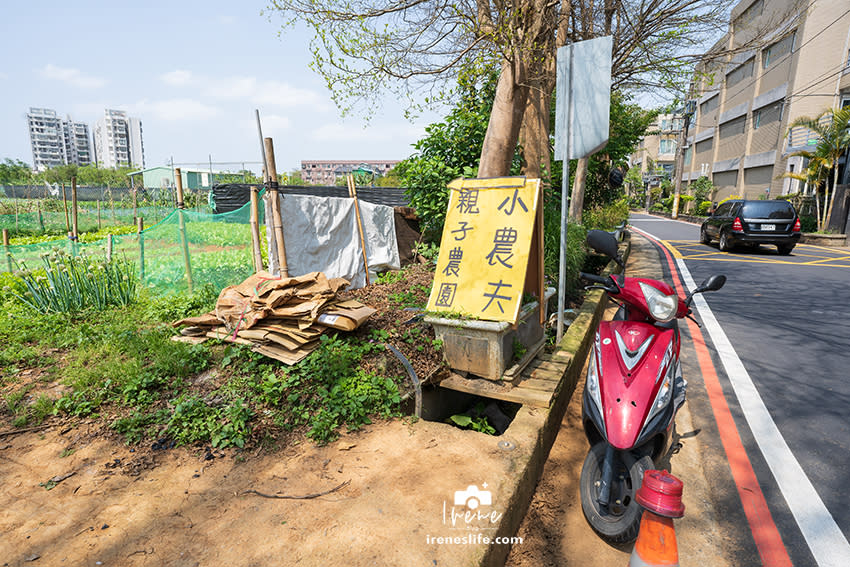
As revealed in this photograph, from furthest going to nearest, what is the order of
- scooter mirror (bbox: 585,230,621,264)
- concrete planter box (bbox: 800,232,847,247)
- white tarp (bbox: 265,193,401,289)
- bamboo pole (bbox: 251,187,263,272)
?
concrete planter box (bbox: 800,232,847,247)
white tarp (bbox: 265,193,401,289)
bamboo pole (bbox: 251,187,263,272)
scooter mirror (bbox: 585,230,621,264)

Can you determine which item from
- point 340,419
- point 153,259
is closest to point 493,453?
point 340,419

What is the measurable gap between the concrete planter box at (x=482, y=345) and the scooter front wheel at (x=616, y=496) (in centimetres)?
105

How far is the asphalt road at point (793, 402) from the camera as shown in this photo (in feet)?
8.24

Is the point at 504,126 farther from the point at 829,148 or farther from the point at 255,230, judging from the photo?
the point at 829,148

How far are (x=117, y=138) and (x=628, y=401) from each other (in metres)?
162

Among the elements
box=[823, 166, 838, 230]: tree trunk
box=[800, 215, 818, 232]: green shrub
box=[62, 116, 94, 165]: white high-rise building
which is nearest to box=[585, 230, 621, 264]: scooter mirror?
box=[823, 166, 838, 230]: tree trunk

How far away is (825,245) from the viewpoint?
1450cm

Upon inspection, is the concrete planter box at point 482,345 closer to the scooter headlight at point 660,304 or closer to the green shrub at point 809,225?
the scooter headlight at point 660,304

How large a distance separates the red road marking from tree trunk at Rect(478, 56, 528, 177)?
349cm

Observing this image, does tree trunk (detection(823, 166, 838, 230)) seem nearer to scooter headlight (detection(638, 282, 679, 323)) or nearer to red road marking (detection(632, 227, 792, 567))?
red road marking (detection(632, 227, 792, 567))

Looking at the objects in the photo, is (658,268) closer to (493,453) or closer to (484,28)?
(484,28)

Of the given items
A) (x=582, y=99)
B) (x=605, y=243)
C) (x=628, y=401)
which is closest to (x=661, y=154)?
(x=582, y=99)

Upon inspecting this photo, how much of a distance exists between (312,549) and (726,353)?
16.3ft

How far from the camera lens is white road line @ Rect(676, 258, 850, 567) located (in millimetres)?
2328
